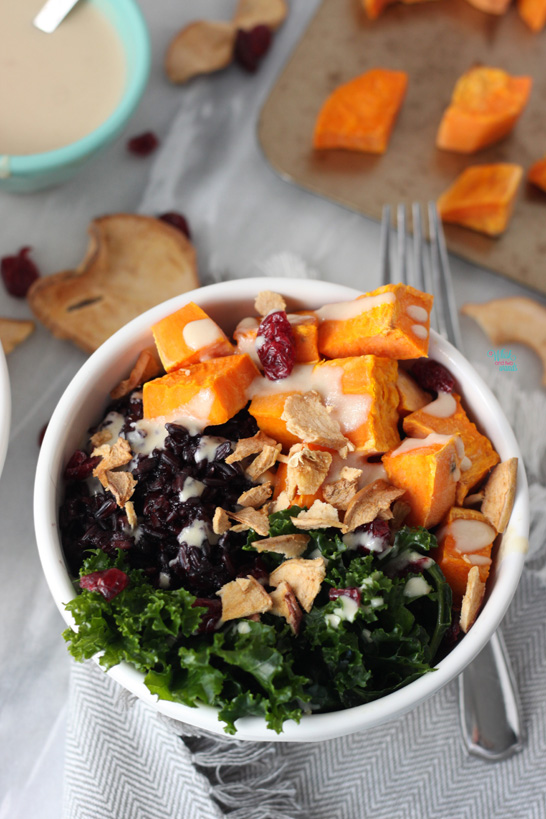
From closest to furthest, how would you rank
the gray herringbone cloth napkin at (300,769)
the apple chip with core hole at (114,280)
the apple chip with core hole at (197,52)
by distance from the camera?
the gray herringbone cloth napkin at (300,769), the apple chip with core hole at (114,280), the apple chip with core hole at (197,52)

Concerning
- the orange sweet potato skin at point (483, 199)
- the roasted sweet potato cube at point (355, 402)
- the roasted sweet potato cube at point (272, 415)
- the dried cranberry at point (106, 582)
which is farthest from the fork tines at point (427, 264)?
the dried cranberry at point (106, 582)

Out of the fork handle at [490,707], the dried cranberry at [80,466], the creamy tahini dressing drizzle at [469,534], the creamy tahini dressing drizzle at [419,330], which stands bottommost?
the fork handle at [490,707]

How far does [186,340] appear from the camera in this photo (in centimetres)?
141

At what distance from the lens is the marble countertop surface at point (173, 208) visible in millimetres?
1779

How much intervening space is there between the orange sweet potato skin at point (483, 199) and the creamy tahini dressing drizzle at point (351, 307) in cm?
73

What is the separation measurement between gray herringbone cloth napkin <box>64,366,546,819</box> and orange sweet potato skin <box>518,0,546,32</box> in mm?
1705

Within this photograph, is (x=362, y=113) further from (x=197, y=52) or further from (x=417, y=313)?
(x=417, y=313)

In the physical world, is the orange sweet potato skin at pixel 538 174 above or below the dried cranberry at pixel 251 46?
below

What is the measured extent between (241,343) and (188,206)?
2.60ft

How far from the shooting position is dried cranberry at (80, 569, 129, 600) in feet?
4.00

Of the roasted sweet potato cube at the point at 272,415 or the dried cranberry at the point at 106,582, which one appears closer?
the dried cranberry at the point at 106,582

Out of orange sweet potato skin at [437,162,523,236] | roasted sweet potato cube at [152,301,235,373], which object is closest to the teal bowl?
roasted sweet potato cube at [152,301,235,373]

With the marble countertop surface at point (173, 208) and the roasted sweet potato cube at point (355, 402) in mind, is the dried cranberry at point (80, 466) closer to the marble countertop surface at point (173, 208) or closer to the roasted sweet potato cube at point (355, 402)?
the roasted sweet potato cube at point (355, 402)

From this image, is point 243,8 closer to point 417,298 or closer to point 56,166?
point 56,166
